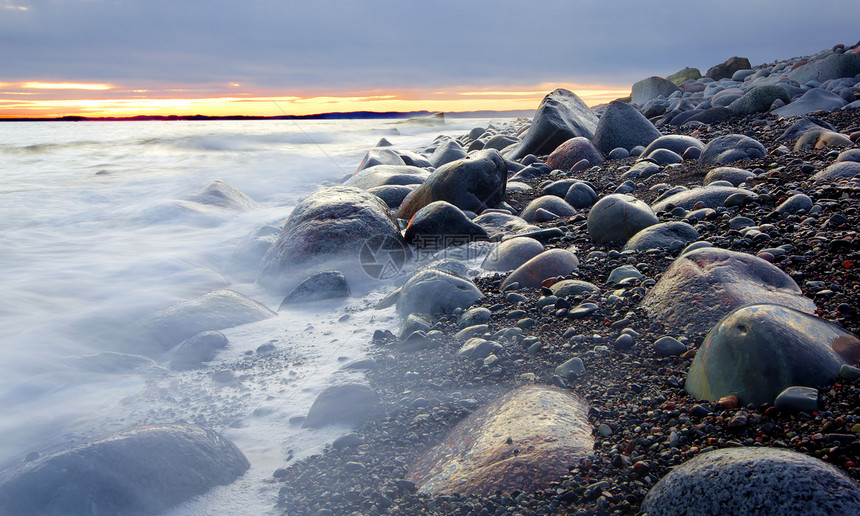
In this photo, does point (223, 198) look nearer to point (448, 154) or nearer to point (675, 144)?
point (448, 154)

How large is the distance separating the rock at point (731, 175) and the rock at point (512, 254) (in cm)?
197

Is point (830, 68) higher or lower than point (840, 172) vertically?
higher

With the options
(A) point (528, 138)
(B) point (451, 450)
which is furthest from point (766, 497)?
(A) point (528, 138)

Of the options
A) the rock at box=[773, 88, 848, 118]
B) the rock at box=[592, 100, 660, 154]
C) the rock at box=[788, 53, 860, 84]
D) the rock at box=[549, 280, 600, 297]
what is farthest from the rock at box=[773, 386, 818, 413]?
the rock at box=[788, 53, 860, 84]

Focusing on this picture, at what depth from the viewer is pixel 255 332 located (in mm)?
3633

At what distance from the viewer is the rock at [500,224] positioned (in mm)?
4824

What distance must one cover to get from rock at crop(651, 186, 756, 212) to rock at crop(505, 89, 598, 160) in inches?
156

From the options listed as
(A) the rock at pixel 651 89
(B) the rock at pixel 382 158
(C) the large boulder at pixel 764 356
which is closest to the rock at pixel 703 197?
(C) the large boulder at pixel 764 356

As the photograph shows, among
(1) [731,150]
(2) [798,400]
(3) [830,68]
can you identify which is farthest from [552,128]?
(3) [830,68]

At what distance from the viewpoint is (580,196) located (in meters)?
5.39

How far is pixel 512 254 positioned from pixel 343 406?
1974 millimetres

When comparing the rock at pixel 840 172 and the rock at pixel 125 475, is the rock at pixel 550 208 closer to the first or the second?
the rock at pixel 840 172

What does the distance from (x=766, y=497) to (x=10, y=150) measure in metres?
21.8

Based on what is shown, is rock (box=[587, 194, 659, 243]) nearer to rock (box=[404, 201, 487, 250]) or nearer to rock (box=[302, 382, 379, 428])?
rock (box=[404, 201, 487, 250])
